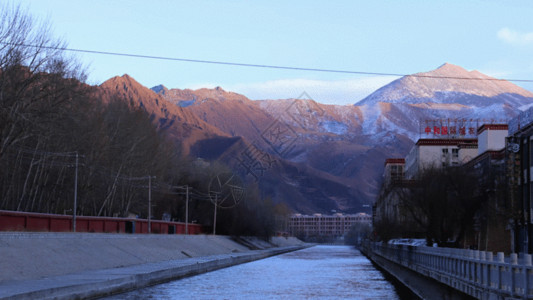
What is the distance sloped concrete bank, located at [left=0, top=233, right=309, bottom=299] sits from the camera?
83.4 feet

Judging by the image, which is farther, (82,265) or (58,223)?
(58,223)

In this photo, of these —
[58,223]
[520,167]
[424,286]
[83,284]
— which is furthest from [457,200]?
[83,284]

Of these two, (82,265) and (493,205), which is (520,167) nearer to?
(493,205)

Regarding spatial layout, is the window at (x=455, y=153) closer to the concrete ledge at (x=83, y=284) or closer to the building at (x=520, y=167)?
the building at (x=520, y=167)

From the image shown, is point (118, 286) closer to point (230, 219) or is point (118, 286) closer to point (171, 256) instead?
point (171, 256)

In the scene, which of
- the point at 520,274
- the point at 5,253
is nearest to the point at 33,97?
the point at 5,253

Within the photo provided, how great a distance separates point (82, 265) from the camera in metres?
38.5

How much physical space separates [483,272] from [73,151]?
57760 millimetres

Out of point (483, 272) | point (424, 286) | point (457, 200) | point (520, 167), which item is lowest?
point (424, 286)

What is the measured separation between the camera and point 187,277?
42.7 metres

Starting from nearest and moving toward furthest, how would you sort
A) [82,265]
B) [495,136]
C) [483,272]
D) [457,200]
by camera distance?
[483,272]
[82,265]
[457,200]
[495,136]

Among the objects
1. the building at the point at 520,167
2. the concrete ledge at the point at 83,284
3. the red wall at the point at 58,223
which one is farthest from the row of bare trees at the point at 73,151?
the building at the point at 520,167

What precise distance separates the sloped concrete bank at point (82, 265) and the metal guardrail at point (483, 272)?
42.9 feet

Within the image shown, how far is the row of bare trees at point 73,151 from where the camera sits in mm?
53656
